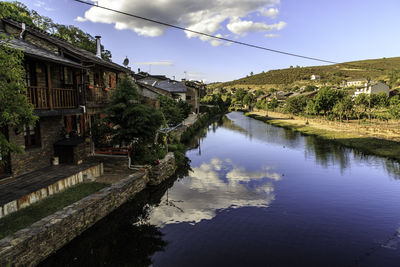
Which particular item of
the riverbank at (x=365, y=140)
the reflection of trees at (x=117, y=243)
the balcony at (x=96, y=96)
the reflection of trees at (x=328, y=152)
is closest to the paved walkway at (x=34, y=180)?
the reflection of trees at (x=117, y=243)

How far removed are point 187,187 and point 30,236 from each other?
438 inches

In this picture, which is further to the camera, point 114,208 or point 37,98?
point 114,208

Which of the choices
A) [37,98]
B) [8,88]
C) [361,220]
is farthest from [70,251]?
[361,220]

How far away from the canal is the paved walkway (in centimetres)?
307

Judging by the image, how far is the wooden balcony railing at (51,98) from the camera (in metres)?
12.1

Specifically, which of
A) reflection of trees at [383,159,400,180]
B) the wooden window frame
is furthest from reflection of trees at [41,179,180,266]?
reflection of trees at [383,159,400,180]

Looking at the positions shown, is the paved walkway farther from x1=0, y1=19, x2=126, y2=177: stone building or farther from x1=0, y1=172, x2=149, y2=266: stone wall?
x1=0, y1=172, x2=149, y2=266: stone wall

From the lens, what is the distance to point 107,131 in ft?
53.0

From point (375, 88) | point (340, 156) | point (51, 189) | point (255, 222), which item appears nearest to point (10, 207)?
point (51, 189)

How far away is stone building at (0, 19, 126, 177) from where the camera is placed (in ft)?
40.9

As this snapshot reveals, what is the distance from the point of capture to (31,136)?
13680 millimetres

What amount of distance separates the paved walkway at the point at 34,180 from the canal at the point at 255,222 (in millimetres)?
3074

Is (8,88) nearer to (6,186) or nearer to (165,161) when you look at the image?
(6,186)

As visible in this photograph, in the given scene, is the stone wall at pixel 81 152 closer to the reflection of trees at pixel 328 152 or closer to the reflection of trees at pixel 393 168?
the reflection of trees at pixel 328 152
